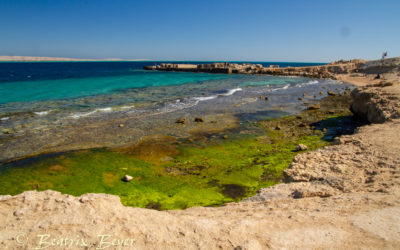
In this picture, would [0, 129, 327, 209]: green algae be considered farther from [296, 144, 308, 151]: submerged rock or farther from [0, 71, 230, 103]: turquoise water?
[0, 71, 230, 103]: turquoise water

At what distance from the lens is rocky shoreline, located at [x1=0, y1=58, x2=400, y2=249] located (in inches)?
159

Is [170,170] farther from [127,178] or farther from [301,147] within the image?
[301,147]

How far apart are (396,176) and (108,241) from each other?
7.31 metres

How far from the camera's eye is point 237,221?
4770 millimetres

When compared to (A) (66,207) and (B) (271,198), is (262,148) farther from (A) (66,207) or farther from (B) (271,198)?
(A) (66,207)

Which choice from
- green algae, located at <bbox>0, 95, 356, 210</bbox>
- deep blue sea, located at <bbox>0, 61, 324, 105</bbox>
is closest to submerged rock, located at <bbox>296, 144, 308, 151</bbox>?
green algae, located at <bbox>0, 95, 356, 210</bbox>

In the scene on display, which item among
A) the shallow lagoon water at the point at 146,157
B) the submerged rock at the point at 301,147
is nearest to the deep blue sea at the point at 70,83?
the shallow lagoon water at the point at 146,157

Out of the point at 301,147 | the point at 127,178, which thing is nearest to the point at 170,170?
the point at 127,178

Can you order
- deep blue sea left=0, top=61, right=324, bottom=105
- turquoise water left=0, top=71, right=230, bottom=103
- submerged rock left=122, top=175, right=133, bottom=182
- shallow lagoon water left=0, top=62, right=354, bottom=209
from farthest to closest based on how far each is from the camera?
deep blue sea left=0, top=61, right=324, bottom=105
turquoise water left=0, top=71, right=230, bottom=103
submerged rock left=122, top=175, right=133, bottom=182
shallow lagoon water left=0, top=62, right=354, bottom=209

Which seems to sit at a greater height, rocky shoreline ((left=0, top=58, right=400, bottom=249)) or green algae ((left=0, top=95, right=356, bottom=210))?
rocky shoreline ((left=0, top=58, right=400, bottom=249))

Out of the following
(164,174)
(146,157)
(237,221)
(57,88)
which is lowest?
(164,174)

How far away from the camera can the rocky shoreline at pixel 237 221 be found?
4026mm

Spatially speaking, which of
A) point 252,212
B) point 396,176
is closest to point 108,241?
point 252,212

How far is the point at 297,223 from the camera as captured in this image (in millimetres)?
4598
